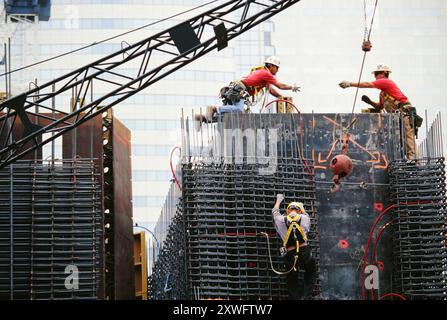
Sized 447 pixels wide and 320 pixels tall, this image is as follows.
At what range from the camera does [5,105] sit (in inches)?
1545

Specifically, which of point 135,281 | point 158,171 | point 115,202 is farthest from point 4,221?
point 158,171

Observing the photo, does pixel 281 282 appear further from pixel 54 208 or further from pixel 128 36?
pixel 128 36

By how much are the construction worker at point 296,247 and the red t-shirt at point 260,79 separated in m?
4.20

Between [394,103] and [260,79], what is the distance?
13.6ft

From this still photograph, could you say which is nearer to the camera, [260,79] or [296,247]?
[296,247]

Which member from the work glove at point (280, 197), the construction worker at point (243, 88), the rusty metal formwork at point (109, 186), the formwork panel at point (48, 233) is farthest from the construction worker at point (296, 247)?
the rusty metal formwork at point (109, 186)

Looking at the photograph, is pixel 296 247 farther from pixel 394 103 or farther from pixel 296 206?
pixel 394 103

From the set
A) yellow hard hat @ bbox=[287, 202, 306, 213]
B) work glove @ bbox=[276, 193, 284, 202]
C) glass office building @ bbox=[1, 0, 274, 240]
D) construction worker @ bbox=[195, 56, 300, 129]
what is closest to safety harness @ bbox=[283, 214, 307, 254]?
yellow hard hat @ bbox=[287, 202, 306, 213]

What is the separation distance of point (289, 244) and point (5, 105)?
8829 millimetres

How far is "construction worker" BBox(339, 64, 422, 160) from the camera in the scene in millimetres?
40688

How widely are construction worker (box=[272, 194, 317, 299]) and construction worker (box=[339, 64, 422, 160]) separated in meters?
4.50

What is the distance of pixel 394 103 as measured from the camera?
41562 millimetres

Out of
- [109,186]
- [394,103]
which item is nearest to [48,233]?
[109,186]
